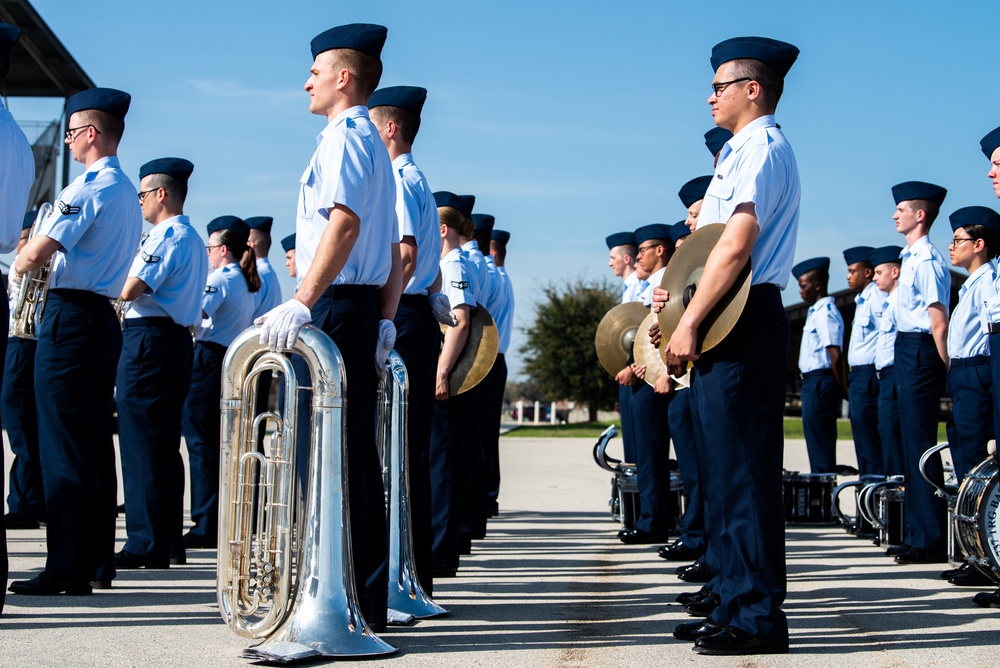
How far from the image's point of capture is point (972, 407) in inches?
291

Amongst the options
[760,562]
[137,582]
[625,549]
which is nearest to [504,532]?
[625,549]

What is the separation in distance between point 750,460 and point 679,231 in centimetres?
468

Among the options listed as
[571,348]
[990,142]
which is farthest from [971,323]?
[571,348]

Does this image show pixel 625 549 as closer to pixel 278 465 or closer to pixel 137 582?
pixel 137 582

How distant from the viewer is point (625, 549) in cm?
899

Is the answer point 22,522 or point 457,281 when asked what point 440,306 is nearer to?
point 457,281

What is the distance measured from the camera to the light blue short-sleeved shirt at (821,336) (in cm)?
1216

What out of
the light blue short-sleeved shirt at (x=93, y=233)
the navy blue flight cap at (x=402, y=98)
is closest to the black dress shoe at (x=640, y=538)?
the navy blue flight cap at (x=402, y=98)

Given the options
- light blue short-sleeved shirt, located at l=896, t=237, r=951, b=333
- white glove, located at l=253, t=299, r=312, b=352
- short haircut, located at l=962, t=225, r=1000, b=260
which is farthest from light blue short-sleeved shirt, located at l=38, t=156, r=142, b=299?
light blue short-sleeved shirt, located at l=896, t=237, r=951, b=333

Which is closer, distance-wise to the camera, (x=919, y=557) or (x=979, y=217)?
(x=979, y=217)

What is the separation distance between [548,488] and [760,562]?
33.7 ft

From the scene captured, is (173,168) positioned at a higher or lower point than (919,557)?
higher

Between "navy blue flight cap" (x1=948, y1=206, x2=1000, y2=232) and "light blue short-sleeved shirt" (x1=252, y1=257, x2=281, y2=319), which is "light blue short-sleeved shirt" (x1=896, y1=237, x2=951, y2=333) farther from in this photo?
"light blue short-sleeved shirt" (x1=252, y1=257, x2=281, y2=319)

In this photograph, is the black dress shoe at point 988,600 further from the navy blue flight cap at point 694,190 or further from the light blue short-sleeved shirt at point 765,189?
the navy blue flight cap at point 694,190
